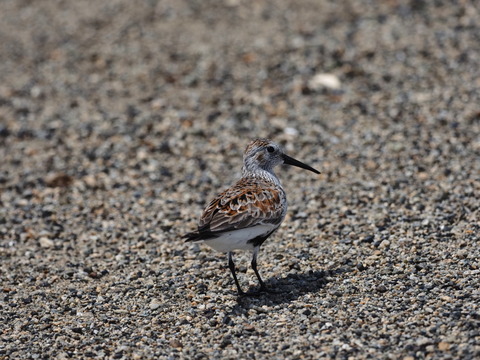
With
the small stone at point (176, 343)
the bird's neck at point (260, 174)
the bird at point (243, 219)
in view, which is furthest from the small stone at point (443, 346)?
the bird's neck at point (260, 174)

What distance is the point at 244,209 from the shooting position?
321 inches

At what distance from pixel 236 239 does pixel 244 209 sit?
353 mm

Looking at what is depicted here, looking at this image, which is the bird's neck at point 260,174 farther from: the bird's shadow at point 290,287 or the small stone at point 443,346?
the small stone at point 443,346

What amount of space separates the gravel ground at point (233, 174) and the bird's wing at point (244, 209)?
92 cm

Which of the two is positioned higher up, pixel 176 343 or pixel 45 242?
pixel 176 343

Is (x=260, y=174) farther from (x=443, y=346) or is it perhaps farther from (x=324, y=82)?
(x=324, y=82)

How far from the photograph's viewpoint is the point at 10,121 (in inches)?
571

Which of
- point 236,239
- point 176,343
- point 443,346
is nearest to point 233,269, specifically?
point 236,239

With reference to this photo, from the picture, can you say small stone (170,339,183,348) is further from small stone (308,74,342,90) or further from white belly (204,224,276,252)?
small stone (308,74,342,90)


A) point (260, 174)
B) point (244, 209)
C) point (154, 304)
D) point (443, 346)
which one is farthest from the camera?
point (260, 174)

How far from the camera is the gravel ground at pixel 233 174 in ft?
25.6

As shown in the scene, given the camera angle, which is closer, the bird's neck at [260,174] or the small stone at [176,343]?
the small stone at [176,343]

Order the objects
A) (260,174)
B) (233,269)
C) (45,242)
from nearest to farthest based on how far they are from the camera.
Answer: (233,269), (260,174), (45,242)

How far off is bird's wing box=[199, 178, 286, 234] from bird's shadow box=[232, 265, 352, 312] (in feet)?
2.57
